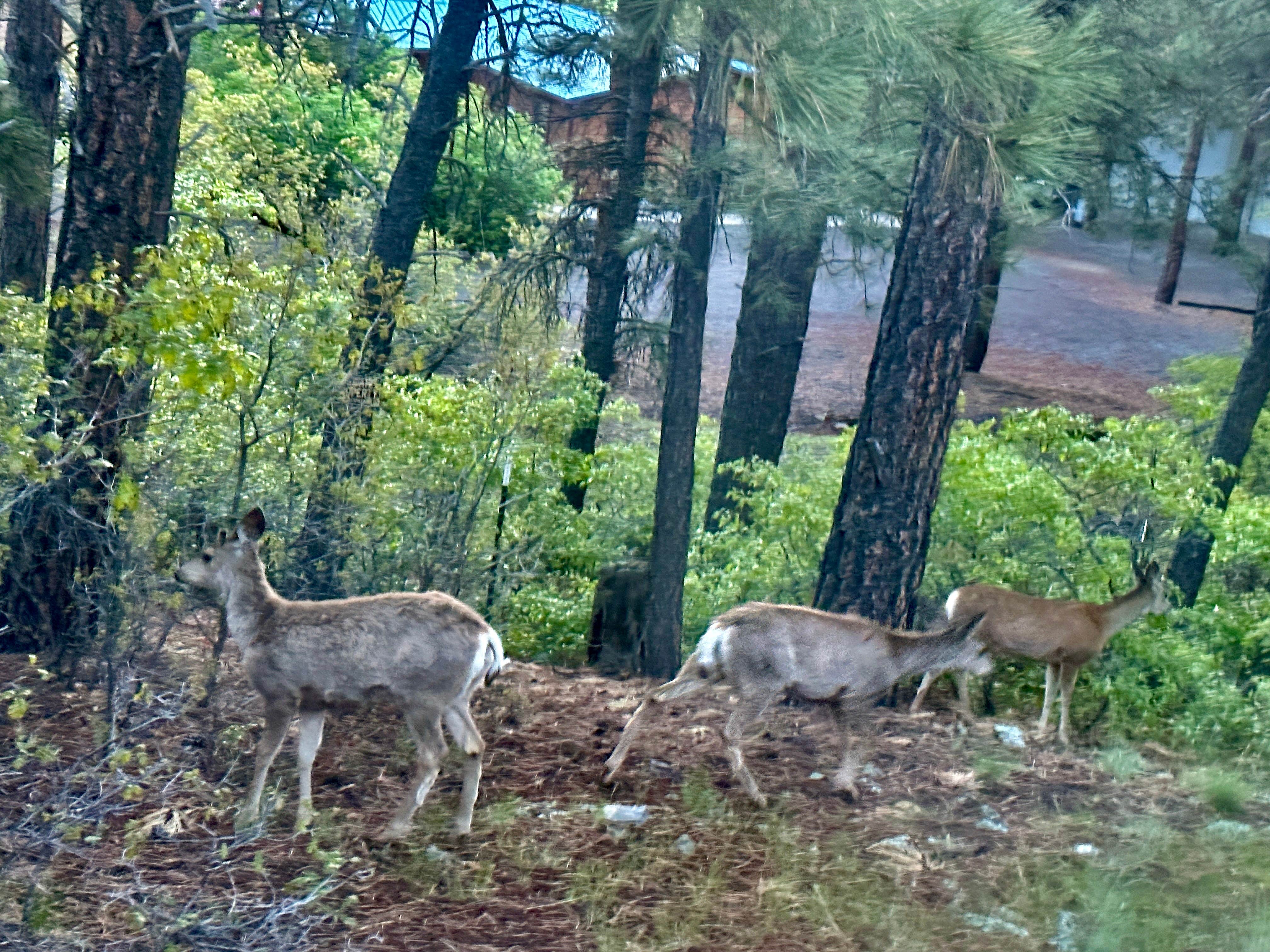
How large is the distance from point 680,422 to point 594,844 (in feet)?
16.7

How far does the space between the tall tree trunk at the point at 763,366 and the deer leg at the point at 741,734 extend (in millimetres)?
9031

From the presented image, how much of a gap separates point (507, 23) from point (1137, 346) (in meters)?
23.0

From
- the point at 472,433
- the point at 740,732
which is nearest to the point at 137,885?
the point at 740,732

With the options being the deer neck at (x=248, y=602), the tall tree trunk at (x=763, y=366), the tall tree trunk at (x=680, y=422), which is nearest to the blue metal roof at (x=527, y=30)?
the tall tree trunk at (x=680, y=422)

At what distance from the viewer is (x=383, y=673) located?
6.52 meters

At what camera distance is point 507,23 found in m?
12.1

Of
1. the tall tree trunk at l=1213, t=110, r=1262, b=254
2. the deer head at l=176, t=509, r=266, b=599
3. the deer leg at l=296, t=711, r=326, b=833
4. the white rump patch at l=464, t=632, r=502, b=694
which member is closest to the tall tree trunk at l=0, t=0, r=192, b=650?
the deer head at l=176, t=509, r=266, b=599

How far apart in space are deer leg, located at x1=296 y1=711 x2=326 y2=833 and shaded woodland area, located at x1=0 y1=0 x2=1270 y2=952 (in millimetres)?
114

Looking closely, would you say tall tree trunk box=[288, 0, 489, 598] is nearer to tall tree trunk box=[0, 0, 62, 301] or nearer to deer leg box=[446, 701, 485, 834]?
deer leg box=[446, 701, 485, 834]

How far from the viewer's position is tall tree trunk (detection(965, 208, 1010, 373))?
51.3 feet

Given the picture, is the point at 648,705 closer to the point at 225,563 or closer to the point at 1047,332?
the point at 225,563

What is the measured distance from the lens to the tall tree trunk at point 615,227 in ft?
43.8

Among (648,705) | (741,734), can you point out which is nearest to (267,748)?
(648,705)

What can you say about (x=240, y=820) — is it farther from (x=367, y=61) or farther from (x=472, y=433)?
(x=367, y=61)
